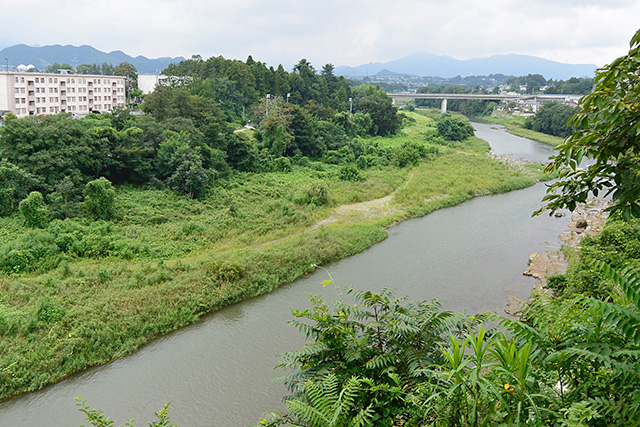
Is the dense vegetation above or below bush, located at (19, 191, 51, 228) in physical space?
above

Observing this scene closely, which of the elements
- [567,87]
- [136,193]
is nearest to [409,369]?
[136,193]

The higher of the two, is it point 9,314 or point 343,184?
point 343,184

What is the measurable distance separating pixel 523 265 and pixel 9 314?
17.4 m

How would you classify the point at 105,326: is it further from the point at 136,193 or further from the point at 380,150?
the point at 380,150

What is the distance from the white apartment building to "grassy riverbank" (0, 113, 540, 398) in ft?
63.0

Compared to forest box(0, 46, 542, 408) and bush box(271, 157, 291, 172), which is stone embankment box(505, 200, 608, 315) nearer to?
forest box(0, 46, 542, 408)

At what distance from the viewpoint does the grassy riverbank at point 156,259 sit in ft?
35.5

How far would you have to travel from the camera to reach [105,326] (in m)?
11.3

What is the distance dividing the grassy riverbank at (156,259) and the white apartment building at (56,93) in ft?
63.0

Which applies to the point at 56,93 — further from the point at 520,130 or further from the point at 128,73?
the point at 520,130

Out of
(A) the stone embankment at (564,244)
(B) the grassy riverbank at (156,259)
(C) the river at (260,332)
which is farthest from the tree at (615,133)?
(B) the grassy riverbank at (156,259)

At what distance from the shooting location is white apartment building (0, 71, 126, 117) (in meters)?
32.3

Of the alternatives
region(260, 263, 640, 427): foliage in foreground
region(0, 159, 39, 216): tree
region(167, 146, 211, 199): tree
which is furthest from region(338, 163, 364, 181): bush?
region(260, 263, 640, 427): foliage in foreground

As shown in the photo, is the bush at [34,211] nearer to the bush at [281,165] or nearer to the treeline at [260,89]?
the bush at [281,165]
